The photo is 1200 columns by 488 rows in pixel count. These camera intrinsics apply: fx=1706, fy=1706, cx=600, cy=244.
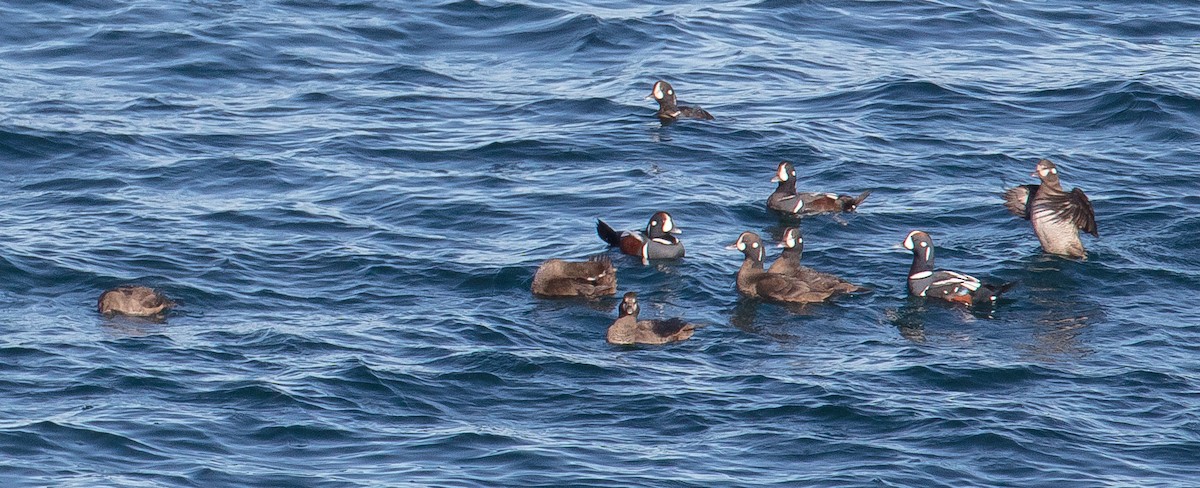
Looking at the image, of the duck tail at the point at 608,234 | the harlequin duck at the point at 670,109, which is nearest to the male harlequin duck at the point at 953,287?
the duck tail at the point at 608,234

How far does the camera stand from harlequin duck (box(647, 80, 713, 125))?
21.5 m

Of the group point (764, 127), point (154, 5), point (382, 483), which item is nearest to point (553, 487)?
point (382, 483)

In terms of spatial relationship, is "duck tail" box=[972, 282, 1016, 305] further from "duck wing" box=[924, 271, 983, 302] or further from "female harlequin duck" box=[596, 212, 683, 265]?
"female harlequin duck" box=[596, 212, 683, 265]

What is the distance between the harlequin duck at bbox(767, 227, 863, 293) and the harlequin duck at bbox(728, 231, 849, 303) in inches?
2.4

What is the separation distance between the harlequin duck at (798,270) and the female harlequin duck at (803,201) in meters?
1.22

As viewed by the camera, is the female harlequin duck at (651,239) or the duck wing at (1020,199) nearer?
the female harlequin duck at (651,239)

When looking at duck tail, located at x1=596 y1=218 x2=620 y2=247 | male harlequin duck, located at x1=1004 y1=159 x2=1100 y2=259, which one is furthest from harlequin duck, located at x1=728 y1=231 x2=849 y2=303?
male harlequin duck, located at x1=1004 y1=159 x2=1100 y2=259

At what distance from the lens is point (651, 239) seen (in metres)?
16.9

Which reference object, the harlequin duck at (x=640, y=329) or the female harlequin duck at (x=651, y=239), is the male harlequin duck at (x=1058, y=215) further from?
the harlequin duck at (x=640, y=329)

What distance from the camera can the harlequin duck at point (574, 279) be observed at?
15.4m

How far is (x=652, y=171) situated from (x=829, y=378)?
7363 millimetres

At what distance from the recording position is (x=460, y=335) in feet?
46.5

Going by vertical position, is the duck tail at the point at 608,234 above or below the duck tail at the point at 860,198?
below

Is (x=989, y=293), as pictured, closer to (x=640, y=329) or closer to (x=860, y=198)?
(x=860, y=198)
